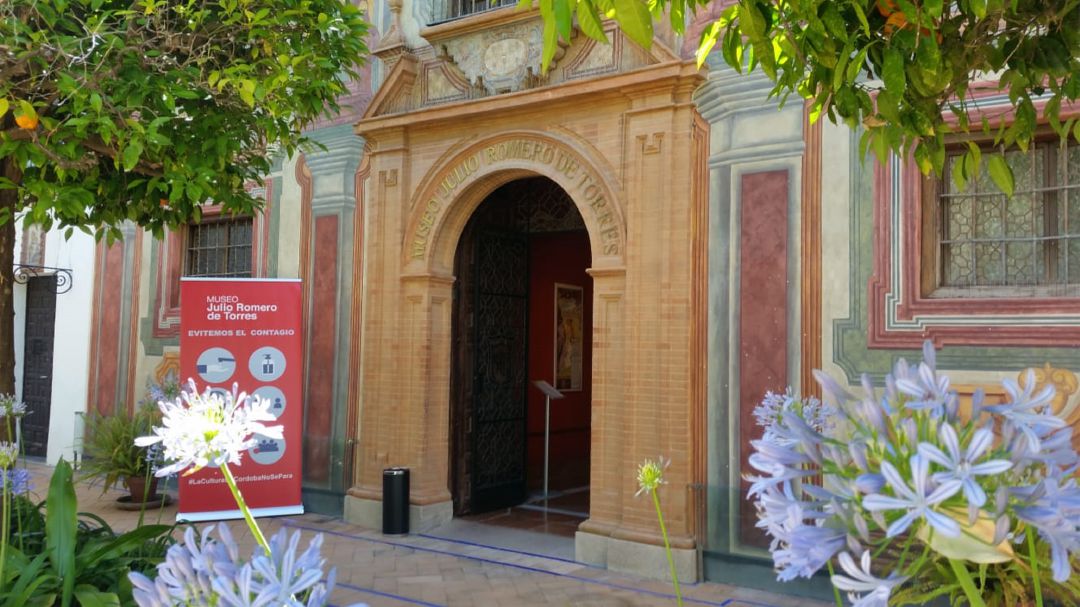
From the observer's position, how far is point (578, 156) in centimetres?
801

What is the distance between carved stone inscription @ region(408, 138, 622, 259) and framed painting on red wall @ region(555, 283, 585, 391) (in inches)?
140

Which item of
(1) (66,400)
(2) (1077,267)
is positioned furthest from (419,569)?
(1) (66,400)

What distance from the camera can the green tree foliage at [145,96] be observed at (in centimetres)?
496

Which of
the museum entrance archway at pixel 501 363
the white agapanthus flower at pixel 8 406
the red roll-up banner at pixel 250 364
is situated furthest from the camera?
the museum entrance archway at pixel 501 363

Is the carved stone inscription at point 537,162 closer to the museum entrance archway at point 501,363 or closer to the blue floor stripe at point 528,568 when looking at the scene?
the museum entrance archway at point 501,363

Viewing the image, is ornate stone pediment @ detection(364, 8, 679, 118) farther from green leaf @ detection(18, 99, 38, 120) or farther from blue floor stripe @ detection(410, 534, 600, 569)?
green leaf @ detection(18, 99, 38, 120)

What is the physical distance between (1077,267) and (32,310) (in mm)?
14391

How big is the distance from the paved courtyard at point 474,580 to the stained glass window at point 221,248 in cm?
361

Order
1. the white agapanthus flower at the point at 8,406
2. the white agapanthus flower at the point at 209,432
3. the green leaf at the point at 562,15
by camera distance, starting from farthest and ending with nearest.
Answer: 1. the white agapanthus flower at the point at 8,406
2. the green leaf at the point at 562,15
3. the white agapanthus flower at the point at 209,432

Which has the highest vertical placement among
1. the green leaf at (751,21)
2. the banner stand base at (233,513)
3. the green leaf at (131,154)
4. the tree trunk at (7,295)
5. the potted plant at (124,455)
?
the green leaf at (751,21)

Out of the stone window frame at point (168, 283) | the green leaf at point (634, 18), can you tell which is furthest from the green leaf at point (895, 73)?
the stone window frame at point (168, 283)

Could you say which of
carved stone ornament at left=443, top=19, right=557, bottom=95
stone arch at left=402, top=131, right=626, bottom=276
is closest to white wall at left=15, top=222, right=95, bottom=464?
stone arch at left=402, top=131, right=626, bottom=276

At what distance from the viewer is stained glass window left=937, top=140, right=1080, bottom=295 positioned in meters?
5.93

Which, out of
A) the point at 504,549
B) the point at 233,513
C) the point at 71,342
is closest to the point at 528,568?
the point at 504,549
